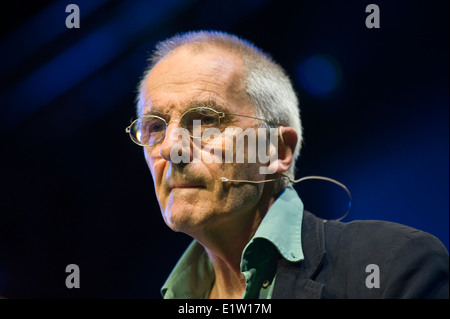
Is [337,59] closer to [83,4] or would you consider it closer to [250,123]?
[250,123]

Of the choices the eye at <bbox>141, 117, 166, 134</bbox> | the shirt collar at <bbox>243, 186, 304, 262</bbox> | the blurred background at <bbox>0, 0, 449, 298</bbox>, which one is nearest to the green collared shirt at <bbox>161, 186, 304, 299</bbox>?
the shirt collar at <bbox>243, 186, 304, 262</bbox>

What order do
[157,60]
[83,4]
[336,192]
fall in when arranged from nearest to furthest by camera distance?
[157,60]
[83,4]
[336,192]

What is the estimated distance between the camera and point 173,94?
1.83 metres

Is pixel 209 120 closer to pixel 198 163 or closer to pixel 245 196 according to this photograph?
pixel 198 163

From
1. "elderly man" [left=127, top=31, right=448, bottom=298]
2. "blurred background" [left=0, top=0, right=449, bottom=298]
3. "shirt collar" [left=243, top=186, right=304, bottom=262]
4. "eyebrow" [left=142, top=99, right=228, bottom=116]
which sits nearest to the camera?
"elderly man" [left=127, top=31, right=448, bottom=298]

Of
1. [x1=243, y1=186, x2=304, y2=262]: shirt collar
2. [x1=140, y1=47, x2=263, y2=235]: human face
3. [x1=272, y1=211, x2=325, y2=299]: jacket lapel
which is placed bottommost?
[x1=272, y1=211, x2=325, y2=299]: jacket lapel

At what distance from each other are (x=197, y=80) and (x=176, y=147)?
318 mm

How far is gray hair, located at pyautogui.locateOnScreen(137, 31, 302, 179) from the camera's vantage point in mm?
1930

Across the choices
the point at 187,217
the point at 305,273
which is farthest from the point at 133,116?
the point at 305,273

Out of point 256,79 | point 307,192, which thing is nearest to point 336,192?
point 307,192

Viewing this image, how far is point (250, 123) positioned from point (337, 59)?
3.59ft

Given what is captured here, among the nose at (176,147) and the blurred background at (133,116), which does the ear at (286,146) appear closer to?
the nose at (176,147)

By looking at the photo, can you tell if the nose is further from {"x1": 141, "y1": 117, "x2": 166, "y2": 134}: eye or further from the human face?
{"x1": 141, "y1": 117, "x2": 166, "y2": 134}: eye

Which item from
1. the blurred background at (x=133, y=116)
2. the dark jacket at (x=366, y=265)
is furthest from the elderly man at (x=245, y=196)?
the blurred background at (x=133, y=116)
